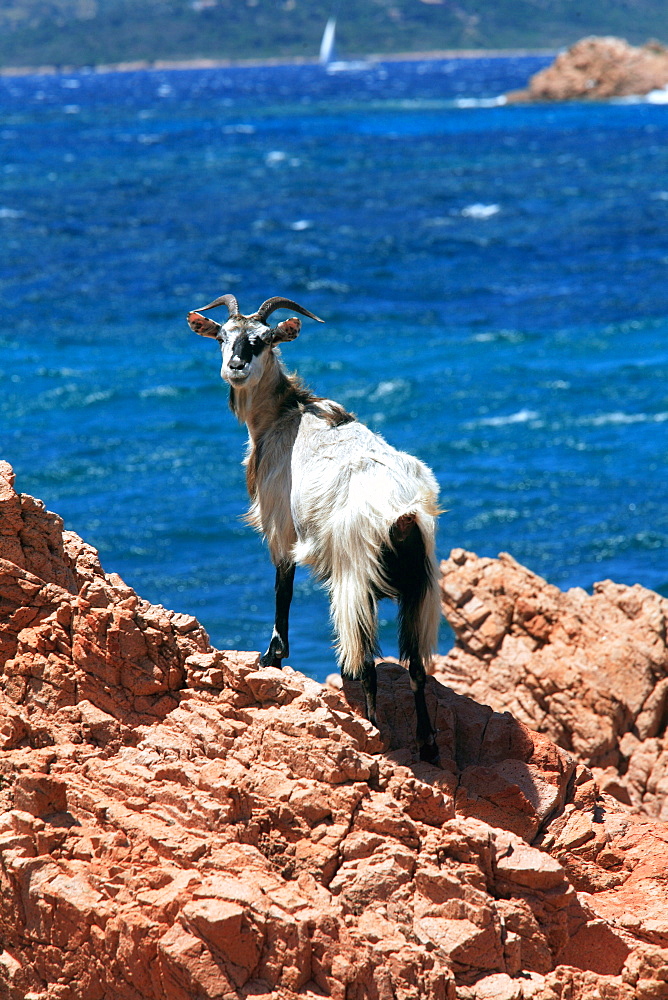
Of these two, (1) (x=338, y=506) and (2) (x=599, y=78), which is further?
(2) (x=599, y=78)

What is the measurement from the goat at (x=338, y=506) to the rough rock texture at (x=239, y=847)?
100 cm

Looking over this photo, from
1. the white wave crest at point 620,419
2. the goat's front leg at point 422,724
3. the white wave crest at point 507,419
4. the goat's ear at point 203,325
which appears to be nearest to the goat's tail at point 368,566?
the goat's front leg at point 422,724

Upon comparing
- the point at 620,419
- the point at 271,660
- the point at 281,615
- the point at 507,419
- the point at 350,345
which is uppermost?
the point at 350,345

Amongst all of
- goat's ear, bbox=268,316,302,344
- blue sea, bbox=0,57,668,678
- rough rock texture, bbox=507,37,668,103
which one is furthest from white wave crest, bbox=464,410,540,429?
rough rock texture, bbox=507,37,668,103

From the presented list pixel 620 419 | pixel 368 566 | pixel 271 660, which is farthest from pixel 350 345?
pixel 368 566

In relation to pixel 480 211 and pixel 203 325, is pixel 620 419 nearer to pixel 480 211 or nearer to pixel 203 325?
pixel 203 325

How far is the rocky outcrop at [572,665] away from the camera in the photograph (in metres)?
11.1

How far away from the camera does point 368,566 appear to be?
8.29 m

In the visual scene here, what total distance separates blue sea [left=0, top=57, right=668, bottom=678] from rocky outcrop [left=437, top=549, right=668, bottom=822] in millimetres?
4770

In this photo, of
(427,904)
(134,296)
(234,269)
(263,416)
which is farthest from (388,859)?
(234,269)

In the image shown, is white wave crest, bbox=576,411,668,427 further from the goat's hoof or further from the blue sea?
the goat's hoof

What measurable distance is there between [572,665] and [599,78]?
4422 inches

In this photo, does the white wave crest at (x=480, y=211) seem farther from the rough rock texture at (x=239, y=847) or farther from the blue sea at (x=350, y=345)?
the rough rock texture at (x=239, y=847)

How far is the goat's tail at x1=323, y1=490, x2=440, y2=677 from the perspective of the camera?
8.24m
